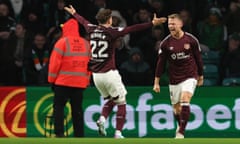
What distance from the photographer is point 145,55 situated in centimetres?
2031

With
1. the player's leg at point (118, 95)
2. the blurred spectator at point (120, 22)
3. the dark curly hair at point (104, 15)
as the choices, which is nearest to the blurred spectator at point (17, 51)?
the blurred spectator at point (120, 22)

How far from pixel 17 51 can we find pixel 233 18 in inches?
173

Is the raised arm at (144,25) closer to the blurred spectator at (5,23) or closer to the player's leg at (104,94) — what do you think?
the player's leg at (104,94)

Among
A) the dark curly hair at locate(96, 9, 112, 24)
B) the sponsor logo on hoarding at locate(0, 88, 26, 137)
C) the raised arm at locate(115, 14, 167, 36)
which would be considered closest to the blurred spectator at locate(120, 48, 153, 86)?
the sponsor logo on hoarding at locate(0, 88, 26, 137)

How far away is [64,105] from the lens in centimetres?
1705

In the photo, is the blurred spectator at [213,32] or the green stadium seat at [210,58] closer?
the green stadium seat at [210,58]

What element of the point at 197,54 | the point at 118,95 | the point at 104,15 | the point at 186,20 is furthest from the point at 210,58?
the point at 104,15

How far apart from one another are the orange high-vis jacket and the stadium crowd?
110 inches

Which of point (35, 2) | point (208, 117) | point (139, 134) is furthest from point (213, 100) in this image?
point (35, 2)

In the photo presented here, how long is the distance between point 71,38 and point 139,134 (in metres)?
3.06

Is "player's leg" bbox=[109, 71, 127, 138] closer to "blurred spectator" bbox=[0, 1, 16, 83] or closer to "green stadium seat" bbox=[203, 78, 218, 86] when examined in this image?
"green stadium seat" bbox=[203, 78, 218, 86]

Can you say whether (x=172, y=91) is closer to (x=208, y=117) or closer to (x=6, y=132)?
(x=208, y=117)

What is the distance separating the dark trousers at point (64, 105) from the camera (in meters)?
16.9

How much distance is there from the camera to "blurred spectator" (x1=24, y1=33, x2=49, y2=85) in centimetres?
2019
